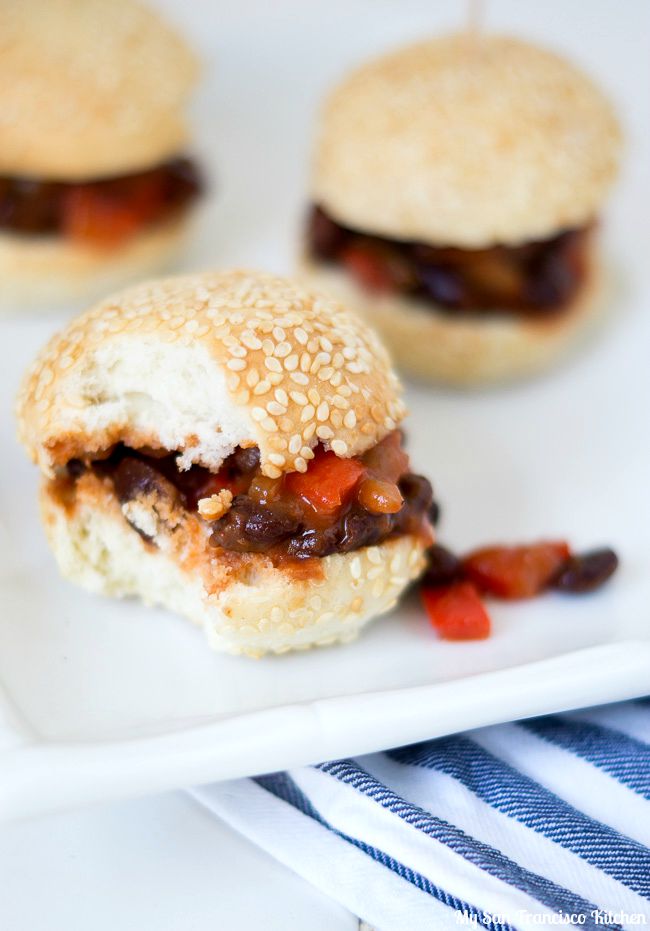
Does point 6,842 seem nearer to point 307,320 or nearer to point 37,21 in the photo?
point 307,320

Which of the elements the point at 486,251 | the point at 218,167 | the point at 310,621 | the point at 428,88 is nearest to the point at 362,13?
the point at 218,167

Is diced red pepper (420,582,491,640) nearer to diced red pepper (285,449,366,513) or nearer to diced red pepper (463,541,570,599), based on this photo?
diced red pepper (463,541,570,599)

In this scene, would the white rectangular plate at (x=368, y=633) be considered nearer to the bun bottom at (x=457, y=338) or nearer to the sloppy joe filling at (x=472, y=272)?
the bun bottom at (x=457, y=338)

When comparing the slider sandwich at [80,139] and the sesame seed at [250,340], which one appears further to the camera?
the slider sandwich at [80,139]

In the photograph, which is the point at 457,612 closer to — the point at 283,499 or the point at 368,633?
the point at 368,633

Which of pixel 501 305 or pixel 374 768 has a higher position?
pixel 501 305

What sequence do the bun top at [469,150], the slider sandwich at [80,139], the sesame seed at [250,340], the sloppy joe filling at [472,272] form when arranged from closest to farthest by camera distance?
the sesame seed at [250,340] → the bun top at [469,150] → the sloppy joe filling at [472,272] → the slider sandwich at [80,139]

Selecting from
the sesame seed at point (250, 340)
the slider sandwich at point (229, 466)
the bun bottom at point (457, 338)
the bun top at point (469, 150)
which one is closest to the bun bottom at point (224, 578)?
the slider sandwich at point (229, 466)
